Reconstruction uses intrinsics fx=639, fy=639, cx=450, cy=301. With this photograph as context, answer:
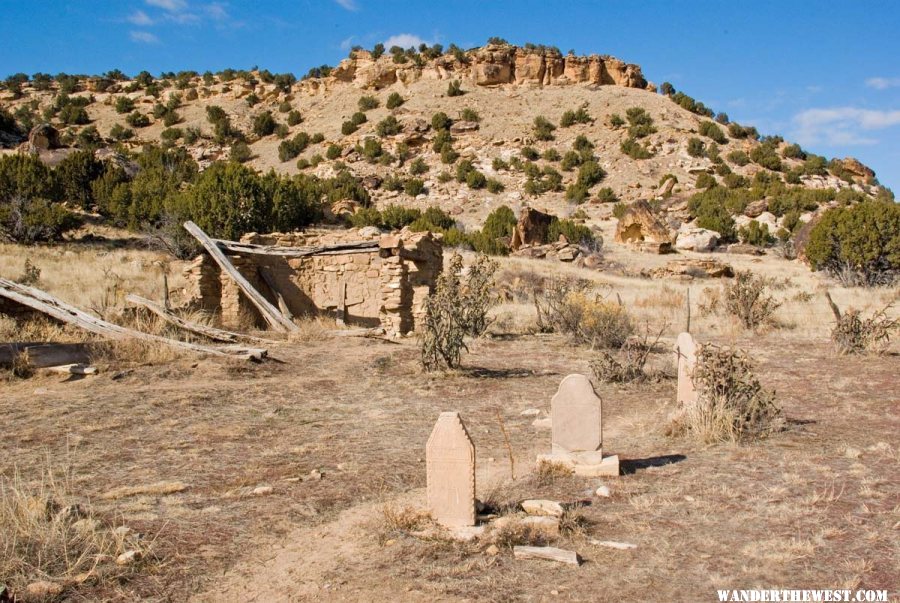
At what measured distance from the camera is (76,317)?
1079cm

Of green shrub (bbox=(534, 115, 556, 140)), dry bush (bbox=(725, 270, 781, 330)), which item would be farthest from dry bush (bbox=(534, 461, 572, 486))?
green shrub (bbox=(534, 115, 556, 140))

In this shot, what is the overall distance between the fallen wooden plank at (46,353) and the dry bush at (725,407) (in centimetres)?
841

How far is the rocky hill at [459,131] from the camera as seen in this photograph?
39.8m

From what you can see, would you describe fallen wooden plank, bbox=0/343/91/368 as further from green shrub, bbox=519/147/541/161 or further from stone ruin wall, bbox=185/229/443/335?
green shrub, bbox=519/147/541/161

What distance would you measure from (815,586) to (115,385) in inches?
329

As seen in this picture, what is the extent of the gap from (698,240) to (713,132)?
19.0 metres

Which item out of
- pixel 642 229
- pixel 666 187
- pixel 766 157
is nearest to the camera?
pixel 642 229

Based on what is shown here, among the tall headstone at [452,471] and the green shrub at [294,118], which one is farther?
the green shrub at [294,118]

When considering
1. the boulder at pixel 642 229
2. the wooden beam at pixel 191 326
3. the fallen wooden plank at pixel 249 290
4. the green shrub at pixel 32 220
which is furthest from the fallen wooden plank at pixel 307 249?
the boulder at pixel 642 229

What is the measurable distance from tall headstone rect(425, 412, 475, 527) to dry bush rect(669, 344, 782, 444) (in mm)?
3018

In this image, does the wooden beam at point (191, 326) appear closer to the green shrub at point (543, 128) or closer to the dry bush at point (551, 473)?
the dry bush at point (551, 473)

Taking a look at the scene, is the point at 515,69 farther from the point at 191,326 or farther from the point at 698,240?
the point at 191,326

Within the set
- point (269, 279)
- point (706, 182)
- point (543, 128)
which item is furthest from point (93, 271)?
point (543, 128)

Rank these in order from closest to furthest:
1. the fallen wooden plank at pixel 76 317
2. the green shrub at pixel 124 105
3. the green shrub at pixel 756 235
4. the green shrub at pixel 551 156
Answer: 1. the fallen wooden plank at pixel 76 317
2. the green shrub at pixel 756 235
3. the green shrub at pixel 551 156
4. the green shrub at pixel 124 105
